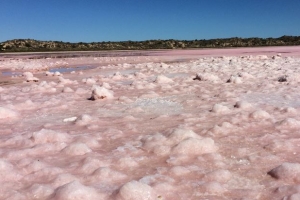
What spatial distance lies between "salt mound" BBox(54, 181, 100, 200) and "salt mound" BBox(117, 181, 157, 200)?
0.18 meters

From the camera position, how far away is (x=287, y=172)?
2650 mm

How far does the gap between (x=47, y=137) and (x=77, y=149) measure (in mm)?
560

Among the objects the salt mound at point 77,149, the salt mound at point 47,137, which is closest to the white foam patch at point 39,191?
the salt mound at point 77,149

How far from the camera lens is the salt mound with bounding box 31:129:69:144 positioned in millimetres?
3670

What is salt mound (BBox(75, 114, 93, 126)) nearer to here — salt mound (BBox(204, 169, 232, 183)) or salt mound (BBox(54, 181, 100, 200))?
salt mound (BBox(54, 181, 100, 200))

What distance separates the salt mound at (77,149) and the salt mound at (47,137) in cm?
34

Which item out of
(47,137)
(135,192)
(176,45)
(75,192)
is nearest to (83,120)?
(47,137)

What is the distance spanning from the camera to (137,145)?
11.6 ft

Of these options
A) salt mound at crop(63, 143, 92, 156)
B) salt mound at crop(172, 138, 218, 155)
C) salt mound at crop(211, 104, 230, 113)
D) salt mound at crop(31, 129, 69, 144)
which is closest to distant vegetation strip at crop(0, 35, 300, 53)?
salt mound at crop(211, 104, 230, 113)

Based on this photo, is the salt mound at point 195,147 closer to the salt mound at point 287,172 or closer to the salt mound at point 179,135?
the salt mound at point 179,135

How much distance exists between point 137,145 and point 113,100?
280 cm

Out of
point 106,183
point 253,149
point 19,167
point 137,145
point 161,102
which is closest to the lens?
point 106,183

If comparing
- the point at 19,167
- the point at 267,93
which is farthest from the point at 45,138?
the point at 267,93

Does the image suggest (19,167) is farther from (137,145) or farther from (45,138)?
(137,145)
